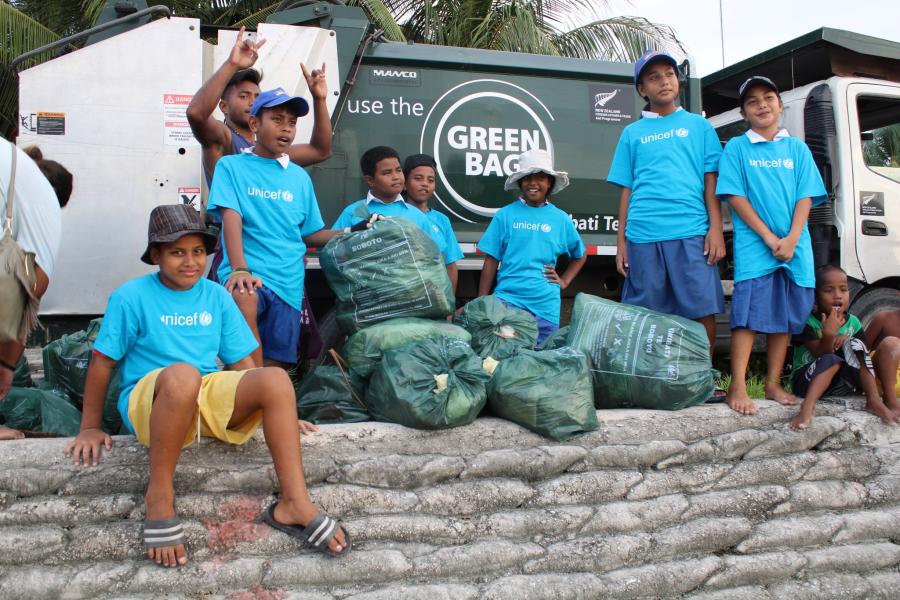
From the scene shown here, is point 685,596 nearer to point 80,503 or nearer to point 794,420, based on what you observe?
point 794,420

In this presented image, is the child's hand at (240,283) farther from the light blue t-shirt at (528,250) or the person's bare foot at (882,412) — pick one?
the person's bare foot at (882,412)

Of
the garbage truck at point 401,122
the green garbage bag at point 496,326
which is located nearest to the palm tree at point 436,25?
the garbage truck at point 401,122

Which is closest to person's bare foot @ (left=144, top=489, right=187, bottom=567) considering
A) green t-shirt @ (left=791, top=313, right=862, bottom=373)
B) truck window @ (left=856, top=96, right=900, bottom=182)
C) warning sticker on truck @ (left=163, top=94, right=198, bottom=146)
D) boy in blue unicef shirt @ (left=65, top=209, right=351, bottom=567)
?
boy in blue unicef shirt @ (left=65, top=209, right=351, bottom=567)

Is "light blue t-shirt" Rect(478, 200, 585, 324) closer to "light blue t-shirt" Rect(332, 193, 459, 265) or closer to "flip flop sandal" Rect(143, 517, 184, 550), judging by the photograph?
"light blue t-shirt" Rect(332, 193, 459, 265)

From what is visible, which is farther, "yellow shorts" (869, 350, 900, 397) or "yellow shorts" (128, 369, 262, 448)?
"yellow shorts" (869, 350, 900, 397)

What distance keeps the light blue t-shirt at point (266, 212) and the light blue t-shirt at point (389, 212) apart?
1.97 ft

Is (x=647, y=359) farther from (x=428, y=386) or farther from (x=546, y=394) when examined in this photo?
(x=428, y=386)

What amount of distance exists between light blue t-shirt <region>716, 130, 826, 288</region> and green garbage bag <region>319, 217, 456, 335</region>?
144cm

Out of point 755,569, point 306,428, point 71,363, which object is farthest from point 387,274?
point 755,569

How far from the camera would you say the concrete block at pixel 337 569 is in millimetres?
2379

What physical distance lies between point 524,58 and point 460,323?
2.20 m

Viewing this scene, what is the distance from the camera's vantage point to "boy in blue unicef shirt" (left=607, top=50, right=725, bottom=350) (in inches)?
145

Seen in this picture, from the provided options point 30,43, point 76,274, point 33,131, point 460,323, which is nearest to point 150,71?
point 33,131

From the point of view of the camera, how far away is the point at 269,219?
130 inches
